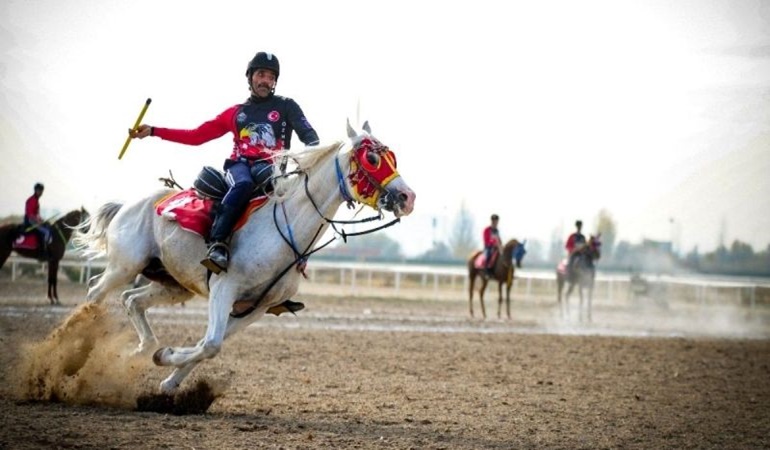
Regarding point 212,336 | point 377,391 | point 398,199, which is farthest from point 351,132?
point 377,391

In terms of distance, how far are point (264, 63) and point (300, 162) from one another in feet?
3.87

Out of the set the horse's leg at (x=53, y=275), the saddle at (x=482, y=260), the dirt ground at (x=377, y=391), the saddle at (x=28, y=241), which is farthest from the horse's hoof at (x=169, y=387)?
the saddle at (x=482, y=260)

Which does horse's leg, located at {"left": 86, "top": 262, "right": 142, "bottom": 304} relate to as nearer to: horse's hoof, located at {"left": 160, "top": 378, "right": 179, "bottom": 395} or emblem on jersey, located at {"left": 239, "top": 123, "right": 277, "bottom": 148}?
horse's hoof, located at {"left": 160, "top": 378, "right": 179, "bottom": 395}

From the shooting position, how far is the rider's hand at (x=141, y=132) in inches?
369

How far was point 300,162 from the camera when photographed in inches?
345

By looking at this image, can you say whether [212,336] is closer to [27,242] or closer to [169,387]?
[169,387]

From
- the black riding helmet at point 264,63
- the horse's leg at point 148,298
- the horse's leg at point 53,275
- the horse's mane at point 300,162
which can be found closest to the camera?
the horse's mane at point 300,162

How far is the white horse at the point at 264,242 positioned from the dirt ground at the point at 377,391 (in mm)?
559

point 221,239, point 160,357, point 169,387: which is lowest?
point 169,387

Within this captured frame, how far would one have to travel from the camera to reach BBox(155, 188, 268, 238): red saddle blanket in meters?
8.79

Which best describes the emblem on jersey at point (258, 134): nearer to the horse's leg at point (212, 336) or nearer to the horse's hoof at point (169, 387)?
the horse's leg at point (212, 336)

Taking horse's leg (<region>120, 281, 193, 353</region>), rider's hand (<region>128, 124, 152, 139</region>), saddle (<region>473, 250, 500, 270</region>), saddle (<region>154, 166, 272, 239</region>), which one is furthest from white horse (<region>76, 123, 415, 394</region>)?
saddle (<region>473, 250, 500, 270</region>)

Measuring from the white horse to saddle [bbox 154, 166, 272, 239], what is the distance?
4.2 inches

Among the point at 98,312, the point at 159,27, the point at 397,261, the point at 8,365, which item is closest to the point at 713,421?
the point at 98,312
